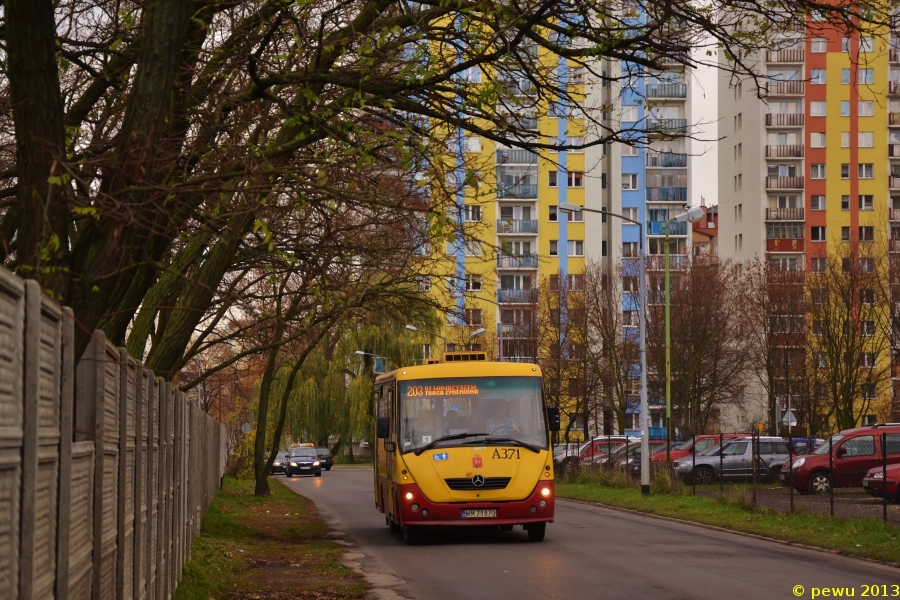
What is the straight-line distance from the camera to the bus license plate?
65.4ft

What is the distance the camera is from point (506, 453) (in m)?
20.3

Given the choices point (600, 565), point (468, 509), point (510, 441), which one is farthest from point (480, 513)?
point (600, 565)

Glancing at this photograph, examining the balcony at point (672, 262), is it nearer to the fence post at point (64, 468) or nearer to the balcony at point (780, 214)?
the balcony at point (780, 214)

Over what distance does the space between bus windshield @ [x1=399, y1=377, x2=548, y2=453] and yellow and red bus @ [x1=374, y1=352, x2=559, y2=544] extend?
0.05 ft

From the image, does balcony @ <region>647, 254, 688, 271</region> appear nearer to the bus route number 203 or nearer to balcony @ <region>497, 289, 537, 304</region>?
balcony @ <region>497, 289, 537, 304</region>

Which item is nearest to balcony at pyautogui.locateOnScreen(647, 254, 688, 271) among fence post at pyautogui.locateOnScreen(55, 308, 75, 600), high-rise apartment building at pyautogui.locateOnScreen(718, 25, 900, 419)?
high-rise apartment building at pyautogui.locateOnScreen(718, 25, 900, 419)

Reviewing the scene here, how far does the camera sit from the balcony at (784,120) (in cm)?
10038

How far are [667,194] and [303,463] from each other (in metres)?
54.0

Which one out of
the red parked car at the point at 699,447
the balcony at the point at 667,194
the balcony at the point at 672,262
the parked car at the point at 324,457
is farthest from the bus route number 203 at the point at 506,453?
the balcony at the point at 667,194

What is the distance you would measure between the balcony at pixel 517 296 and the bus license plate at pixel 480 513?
180 feet

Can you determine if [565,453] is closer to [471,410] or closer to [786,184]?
[471,410]

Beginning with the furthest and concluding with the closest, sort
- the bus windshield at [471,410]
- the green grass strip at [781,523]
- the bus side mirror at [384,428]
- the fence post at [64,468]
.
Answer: the bus side mirror at [384,428], the bus windshield at [471,410], the green grass strip at [781,523], the fence post at [64,468]

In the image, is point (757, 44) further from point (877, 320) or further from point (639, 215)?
point (639, 215)

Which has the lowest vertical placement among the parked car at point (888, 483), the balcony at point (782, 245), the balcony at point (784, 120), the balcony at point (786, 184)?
the parked car at point (888, 483)
